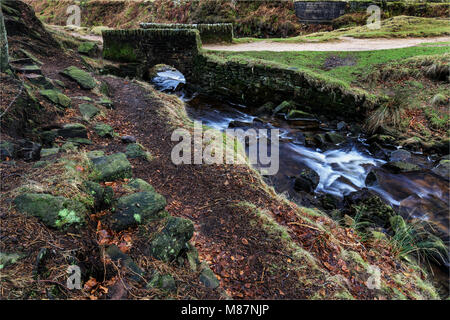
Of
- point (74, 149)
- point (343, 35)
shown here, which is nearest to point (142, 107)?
point (74, 149)

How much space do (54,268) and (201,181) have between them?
2.72 m

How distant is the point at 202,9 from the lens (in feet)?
78.2

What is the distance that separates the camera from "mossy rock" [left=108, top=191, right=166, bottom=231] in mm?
3293

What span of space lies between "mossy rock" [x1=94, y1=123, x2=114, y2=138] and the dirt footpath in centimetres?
1093

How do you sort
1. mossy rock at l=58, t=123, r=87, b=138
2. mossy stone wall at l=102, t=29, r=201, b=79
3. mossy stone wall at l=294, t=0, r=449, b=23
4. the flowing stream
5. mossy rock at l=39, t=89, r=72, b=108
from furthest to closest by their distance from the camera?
mossy stone wall at l=294, t=0, r=449, b=23 < mossy stone wall at l=102, t=29, r=201, b=79 < the flowing stream < mossy rock at l=39, t=89, r=72, b=108 < mossy rock at l=58, t=123, r=87, b=138

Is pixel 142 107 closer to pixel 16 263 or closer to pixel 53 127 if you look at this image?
pixel 53 127

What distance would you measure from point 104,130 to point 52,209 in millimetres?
3336

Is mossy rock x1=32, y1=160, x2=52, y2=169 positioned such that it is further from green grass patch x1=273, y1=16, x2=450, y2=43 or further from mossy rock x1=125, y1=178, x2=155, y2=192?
green grass patch x1=273, y1=16, x2=450, y2=43

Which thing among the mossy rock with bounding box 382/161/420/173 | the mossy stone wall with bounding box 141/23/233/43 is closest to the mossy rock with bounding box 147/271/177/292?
the mossy rock with bounding box 382/161/420/173

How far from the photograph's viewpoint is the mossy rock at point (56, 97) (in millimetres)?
6024

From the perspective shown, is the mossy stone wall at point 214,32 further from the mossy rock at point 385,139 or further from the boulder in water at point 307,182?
the boulder in water at point 307,182

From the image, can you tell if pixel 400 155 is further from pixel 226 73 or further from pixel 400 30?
pixel 400 30

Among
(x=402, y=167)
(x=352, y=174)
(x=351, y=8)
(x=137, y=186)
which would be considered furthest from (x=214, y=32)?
(x=137, y=186)

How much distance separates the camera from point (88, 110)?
21.7 ft
